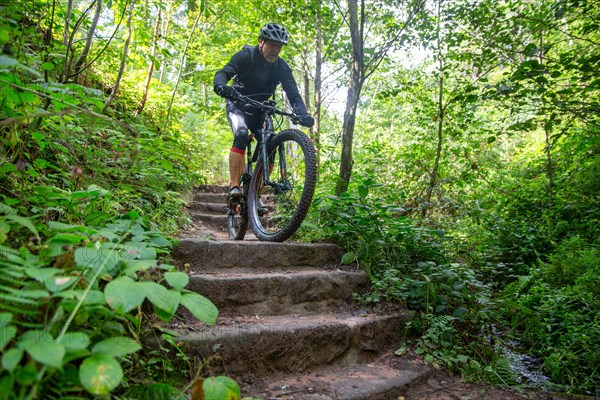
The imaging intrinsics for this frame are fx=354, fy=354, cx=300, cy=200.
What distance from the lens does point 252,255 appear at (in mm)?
2770

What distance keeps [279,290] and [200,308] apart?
1.22 metres

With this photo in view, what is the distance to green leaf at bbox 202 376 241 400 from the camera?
112 cm

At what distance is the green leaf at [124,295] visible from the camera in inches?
41.1

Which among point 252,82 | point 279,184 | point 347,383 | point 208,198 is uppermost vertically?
point 252,82

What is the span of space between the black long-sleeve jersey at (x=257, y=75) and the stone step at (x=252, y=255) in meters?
1.43

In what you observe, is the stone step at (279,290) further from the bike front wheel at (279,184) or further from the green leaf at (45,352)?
→ the green leaf at (45,352)

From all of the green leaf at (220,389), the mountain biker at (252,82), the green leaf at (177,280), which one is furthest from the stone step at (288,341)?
the mountain biker at (252,82)

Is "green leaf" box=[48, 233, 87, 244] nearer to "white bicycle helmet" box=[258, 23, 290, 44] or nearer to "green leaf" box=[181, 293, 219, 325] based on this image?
"green leaf" box=[181, 293, 219, 325]

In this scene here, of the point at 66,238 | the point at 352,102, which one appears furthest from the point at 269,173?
the point at 66,238

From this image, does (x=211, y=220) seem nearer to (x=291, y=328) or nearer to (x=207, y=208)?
(x=207, y=208)

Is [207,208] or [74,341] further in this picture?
[207,208]

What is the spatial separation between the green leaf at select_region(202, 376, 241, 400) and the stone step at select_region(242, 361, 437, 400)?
0.53 meters

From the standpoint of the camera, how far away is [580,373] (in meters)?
2.17

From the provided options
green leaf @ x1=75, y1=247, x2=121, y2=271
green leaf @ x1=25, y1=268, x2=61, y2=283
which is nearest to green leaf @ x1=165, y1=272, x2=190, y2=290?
green leaf @ x1=75, y1=247, x2=121, y2=271
